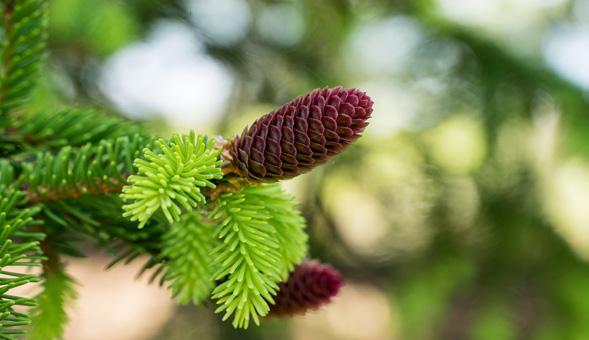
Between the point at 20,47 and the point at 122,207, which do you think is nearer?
the point at 122,207

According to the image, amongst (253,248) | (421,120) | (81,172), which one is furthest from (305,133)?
(421,120)

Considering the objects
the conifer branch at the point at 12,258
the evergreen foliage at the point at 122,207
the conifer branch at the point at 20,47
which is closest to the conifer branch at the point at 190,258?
the evergreen foliage at the point at 122,207

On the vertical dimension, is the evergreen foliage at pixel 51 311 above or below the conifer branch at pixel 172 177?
below

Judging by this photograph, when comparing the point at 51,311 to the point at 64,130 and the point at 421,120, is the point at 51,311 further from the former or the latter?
the point at 421,120

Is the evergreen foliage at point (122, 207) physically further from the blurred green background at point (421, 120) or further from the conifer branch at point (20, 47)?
the blurred green background at point (421, 120)

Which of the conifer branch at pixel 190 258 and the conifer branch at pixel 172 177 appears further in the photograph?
the conifer branch at pixel 190 258

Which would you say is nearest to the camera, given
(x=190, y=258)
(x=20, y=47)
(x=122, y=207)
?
(x=122, y=207)

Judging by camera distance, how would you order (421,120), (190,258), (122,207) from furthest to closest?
(421,120)
(190,258)
(122,207)

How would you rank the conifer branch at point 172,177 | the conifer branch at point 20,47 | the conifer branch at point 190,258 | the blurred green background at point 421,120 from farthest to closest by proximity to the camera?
the blurred green background at point 421,120
the conifer branch at point 20,47
the conifer branch at point 190,258
the conifer branch at point 172,177
